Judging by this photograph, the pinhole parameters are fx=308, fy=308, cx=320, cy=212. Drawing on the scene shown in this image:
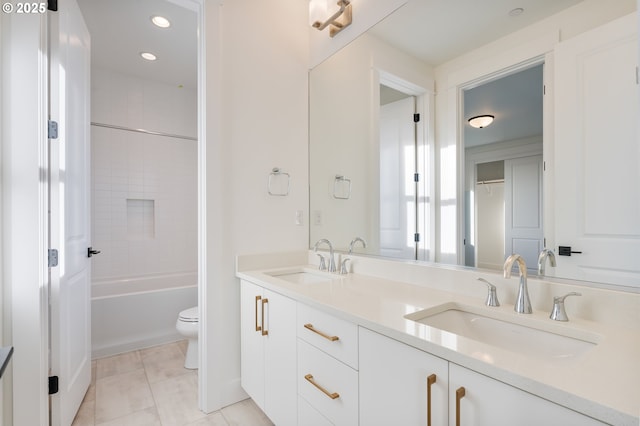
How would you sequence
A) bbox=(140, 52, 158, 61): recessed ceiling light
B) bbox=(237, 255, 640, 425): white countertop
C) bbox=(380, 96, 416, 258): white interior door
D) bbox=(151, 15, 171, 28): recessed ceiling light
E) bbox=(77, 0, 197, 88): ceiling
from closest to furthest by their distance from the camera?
bbox=(237, 255, 640, 425): white countertop < bbox=(380, 96, 416, 258): white interior door < bbox=(77, 0, 197, 88): ceiling < bbox=(151, 15, 171, 28): recessed ceiling light < bbox=(140, 52, 158, 61): recessed ceiling light

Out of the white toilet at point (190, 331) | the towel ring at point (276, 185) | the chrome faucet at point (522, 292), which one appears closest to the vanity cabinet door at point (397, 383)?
the chrome faucet at point (522, 292)

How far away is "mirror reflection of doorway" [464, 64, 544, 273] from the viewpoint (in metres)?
Result: 1.12

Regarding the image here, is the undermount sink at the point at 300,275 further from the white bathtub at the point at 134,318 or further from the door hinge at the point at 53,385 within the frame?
the white bathtub at the point at 134,318

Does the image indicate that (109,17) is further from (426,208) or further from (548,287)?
(548,287)

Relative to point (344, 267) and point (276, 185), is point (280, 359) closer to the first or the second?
point (344, 267)

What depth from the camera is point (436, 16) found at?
1.48m

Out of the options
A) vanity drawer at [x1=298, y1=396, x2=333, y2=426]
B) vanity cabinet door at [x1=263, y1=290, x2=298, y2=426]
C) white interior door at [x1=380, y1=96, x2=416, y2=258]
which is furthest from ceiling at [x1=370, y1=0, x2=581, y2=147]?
vanity drawer at [x1=298, y1=396, x2=333, y2=426]

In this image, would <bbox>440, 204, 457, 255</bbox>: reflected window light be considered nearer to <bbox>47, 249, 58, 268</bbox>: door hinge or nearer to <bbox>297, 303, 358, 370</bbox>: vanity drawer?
<bbox>297, 303, 358, 370</bbox>: vanity drawer

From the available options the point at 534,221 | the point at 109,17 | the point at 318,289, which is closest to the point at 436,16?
the point at 534,221

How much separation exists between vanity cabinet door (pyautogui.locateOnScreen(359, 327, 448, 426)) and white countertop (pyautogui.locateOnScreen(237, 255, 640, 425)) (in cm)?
4

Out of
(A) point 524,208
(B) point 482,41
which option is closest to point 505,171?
(A) point 524,208

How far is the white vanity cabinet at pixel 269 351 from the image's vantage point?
55.1 inches

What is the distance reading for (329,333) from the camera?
1173 millimetres

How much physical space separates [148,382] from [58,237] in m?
1.20
